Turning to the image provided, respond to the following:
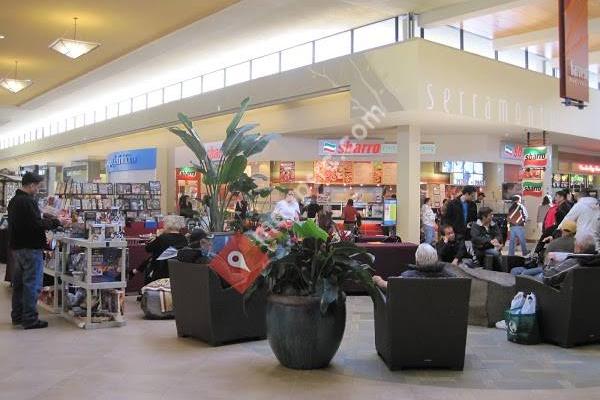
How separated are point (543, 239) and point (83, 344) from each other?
705 centimetres

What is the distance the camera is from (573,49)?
Result: 9.27 metres

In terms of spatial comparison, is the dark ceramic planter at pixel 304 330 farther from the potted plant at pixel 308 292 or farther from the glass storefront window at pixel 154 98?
the glass storefront window at pixel 154 98

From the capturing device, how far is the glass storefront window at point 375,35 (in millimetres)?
12602

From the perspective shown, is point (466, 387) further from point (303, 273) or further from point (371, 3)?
point (371, 3)

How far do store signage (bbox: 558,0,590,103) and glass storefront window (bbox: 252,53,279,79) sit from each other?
24.7 ft

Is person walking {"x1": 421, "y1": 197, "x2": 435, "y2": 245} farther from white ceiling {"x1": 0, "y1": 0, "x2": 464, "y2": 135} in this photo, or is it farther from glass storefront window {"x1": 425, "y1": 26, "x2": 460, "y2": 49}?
white ceiling {"x1": 0, "y1": 0, "x2": 464, "y2": 135}

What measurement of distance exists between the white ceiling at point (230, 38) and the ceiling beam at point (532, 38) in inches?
106

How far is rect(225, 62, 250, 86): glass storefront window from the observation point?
53.8ft

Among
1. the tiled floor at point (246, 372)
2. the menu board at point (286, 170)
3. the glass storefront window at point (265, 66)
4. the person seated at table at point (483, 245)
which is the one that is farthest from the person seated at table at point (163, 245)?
the menu board at point (286, 170)

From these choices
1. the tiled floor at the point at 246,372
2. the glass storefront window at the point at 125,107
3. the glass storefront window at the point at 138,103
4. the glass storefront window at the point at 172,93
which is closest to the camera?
the tiled floor at the point at 246,372

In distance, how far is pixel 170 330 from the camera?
6.93 metres

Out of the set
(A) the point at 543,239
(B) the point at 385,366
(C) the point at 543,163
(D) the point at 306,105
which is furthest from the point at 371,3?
(B) the point at 385,366

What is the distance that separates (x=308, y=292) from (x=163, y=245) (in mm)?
3688

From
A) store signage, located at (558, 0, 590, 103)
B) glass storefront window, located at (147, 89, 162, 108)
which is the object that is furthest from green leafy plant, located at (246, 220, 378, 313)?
glass storefront window, located at (147, 89, 162, 108)
